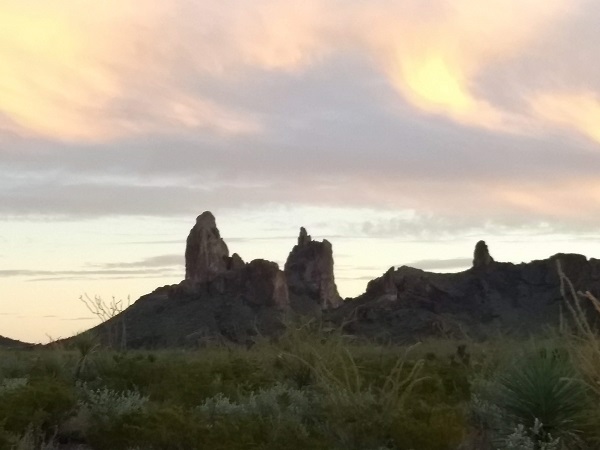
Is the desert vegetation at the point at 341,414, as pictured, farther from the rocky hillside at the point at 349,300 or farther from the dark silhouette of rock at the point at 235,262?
the dark silhouette of rock at the point at 235,262

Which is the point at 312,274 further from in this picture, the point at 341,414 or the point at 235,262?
the point at 341,414

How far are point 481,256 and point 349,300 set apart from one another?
53.4 ft

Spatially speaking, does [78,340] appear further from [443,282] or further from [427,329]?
[443,282]

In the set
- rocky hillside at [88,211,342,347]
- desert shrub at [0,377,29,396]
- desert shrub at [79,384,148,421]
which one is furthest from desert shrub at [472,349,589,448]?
rocky hillside at [88,211,342,347]

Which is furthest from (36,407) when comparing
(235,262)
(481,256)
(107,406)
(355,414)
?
(235,262)

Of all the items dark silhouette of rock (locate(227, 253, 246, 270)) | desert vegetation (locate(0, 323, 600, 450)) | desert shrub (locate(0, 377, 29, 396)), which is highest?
dark silhouette of rock (locate(227, 253, 246, 270))

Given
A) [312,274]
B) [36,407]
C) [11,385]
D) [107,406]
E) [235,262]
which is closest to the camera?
[36,407]

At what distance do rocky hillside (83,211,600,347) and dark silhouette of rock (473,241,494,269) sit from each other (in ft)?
0.38

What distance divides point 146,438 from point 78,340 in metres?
7.34

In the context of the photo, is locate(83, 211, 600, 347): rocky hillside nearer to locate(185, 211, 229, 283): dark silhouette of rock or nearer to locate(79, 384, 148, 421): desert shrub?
locate(185, 211, 229, 283): dark silhouette of rock

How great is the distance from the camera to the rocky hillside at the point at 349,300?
8050 centimetres

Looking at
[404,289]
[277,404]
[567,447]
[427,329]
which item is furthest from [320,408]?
[404,289]

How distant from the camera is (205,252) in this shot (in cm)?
12950

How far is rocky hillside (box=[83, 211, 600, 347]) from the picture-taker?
8050 cm
